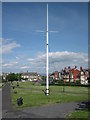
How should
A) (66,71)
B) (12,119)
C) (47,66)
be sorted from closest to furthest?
(12,119) < (47,66) < (66,71)

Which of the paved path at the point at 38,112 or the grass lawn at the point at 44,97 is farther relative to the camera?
the grass lawn at the point at 44,97

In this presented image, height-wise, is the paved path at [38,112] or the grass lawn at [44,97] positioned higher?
the paved path at [38,112]

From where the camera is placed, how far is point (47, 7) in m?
28.4

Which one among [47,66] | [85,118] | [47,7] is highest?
[47,7]

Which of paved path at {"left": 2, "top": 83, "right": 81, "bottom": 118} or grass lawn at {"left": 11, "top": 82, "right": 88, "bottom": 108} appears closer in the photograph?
paved path at {"left": 2, "top": 83, "right": 81, "bottom": 118}

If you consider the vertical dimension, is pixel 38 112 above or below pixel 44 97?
above

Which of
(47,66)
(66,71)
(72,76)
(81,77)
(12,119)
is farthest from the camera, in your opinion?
(66,71)

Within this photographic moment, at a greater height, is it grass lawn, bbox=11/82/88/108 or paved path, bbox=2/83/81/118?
paved path, bbox=2/83/81/118

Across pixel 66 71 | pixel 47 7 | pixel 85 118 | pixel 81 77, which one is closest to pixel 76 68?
pixel 81 77

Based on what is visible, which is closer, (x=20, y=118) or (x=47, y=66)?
(x=20, y=118)

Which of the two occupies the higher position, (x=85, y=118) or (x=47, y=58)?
(x=47, y=58)

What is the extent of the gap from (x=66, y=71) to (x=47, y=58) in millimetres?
94975

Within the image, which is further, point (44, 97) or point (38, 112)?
point (44, 97)

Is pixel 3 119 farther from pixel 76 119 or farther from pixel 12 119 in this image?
pixel 76 119
